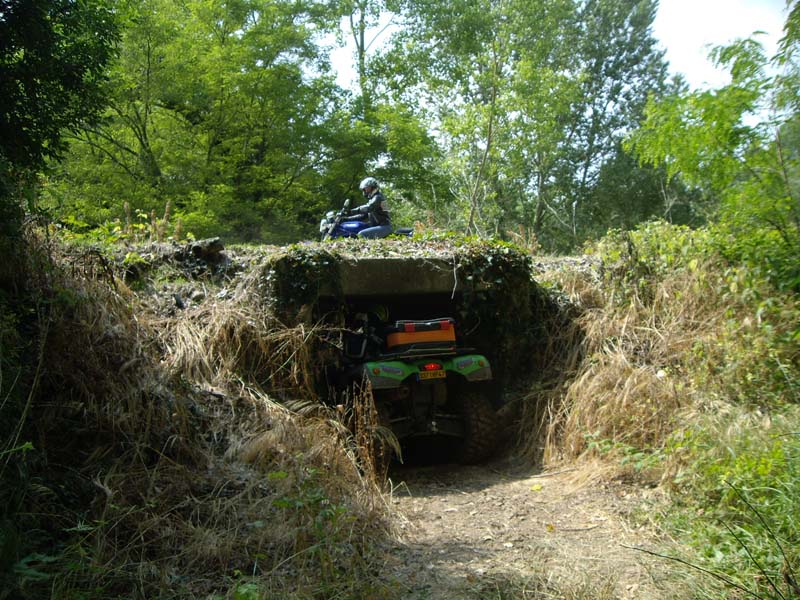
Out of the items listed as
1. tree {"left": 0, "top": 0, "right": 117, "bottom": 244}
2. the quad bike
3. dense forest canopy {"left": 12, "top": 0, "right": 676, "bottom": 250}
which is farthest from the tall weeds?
dense forest canopy {"left": 12, "top": 0, "right": 676, "bottom": 250}

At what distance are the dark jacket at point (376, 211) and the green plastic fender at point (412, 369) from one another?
457cm

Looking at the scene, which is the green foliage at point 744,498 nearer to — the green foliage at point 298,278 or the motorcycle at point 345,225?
the green foliage at point 298,278

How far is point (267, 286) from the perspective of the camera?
7.11 m

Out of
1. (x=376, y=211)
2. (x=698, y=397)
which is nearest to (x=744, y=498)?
(x=698, y=397)

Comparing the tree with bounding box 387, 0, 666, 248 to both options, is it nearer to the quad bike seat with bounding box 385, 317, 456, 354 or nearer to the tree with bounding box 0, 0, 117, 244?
the quad bike seat with bounding box 385, 317, 456, 354

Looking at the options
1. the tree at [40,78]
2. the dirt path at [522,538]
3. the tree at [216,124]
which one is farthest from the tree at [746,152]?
the tree at [216,124]

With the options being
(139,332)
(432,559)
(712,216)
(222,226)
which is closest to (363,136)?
(222,226)

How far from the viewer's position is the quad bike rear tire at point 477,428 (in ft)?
23.6

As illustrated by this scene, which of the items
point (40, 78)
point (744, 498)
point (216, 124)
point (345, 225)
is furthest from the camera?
point (216, 124)

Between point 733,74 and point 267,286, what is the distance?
14.8 feet

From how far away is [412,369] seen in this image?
22.5 feet

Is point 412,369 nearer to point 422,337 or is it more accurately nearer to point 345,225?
point 422,337

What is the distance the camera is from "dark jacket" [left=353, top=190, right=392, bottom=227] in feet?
37.1

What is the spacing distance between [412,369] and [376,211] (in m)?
4.98
